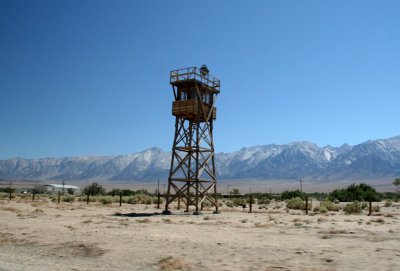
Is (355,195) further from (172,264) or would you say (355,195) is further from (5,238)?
(172,264)

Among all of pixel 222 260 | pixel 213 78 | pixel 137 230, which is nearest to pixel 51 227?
pixel 137 230

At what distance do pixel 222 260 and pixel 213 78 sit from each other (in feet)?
79.0

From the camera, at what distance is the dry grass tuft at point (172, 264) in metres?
11.8

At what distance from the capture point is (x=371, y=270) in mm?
10453

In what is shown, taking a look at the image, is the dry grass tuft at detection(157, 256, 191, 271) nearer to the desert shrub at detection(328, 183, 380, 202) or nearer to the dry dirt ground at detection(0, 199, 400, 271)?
the dry dirt ground at detection(0, 199, 400, 271)

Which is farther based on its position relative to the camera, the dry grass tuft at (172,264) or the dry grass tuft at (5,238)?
the dry grass tuft at (5,238)

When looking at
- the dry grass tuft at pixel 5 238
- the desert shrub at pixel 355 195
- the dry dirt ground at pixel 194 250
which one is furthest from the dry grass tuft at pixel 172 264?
the desert shrub at pixel 355 195

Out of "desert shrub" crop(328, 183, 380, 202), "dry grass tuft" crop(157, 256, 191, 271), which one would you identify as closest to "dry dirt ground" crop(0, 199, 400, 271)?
"dry grass tuft" crop(157, 256, 191, 271)

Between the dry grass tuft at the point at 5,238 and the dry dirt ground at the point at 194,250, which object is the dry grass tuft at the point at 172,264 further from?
the dry grass tuft at the point at 5,238

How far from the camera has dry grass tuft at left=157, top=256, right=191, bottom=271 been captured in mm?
11766

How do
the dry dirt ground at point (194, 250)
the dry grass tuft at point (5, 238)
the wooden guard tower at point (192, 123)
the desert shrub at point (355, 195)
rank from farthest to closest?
the desert shrub at point (355, 195)
the wooden guard tower at point (192, 123)
the dry grass tuft at point (5, 238)
the dry dirt ground at point (194, 250)

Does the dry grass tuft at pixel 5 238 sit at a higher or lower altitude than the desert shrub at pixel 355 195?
lower

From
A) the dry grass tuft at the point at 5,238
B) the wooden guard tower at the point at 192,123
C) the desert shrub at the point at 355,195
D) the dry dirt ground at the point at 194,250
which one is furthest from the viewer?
the desert shrub at the point at 355,195

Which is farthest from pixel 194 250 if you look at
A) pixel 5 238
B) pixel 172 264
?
pixel 5 238
